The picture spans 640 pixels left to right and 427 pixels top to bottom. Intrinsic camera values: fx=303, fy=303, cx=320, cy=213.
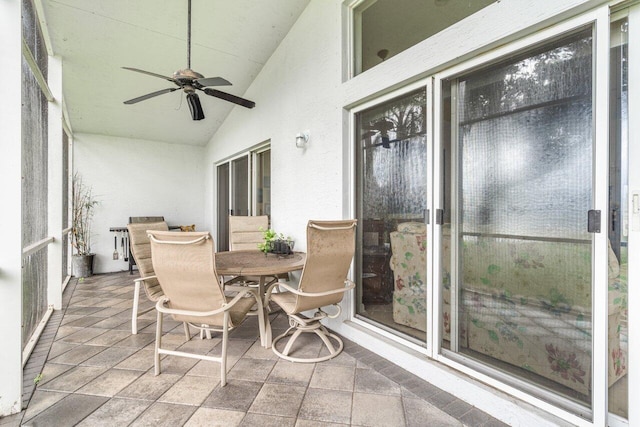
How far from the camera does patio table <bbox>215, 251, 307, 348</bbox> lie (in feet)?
7.51

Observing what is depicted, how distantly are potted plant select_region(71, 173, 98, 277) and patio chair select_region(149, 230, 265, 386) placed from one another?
4.43m

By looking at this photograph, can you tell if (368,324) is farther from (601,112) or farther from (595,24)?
(595,24)

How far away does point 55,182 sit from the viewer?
3.45m

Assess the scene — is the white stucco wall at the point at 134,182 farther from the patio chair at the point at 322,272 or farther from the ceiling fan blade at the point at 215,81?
the patio chair at the point at 322,272

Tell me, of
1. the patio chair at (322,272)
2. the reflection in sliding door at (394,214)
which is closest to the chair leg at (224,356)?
the patio chair at (322,272)

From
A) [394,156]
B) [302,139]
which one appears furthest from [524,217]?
[302,139]

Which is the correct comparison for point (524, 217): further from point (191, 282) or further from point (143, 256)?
point (143, 256)

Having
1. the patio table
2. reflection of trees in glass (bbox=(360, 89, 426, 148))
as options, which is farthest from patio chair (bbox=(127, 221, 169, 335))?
reflection of trees in glass (bbox=(360, 89, 426, 148))

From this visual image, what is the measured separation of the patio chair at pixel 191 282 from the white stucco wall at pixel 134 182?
4826 millimetres

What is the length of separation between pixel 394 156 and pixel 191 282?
5.91 ft

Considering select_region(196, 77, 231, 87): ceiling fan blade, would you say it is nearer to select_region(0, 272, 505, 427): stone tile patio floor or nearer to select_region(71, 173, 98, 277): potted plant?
select_region(0, 272, 505, 427): stone tile patio floor

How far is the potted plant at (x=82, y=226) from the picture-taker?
212 inches

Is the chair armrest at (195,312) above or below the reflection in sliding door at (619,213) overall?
below

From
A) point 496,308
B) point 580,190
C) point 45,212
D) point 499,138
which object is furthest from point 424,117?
point 45,212
